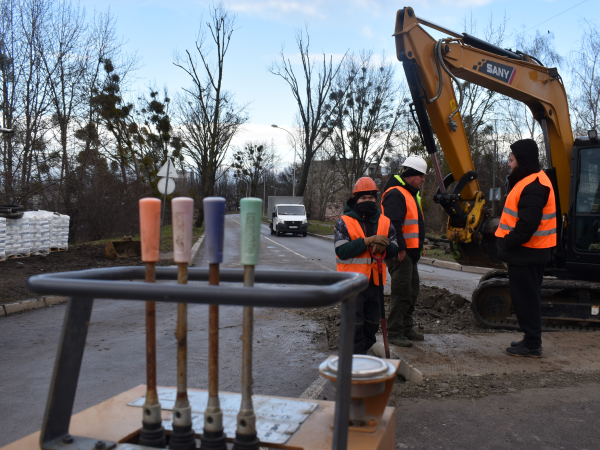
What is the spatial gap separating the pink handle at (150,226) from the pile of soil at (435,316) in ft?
17.0

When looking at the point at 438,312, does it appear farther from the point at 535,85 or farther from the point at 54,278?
the point at 54,278

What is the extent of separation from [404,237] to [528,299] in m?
1.43

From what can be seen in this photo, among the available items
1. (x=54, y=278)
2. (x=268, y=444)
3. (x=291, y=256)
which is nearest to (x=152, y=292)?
(x=54, y=278)

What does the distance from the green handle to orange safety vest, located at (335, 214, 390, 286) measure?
143 inches

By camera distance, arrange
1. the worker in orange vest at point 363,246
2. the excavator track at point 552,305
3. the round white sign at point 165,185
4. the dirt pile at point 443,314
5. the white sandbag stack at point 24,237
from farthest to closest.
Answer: the round white sign at point 165,185, the white sandbag stack at point 24,237, the excavator track at point 552,305, the dirt pile at point 443,314, the worker in orange vest at point 363,246

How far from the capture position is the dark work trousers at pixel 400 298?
5.85 meters

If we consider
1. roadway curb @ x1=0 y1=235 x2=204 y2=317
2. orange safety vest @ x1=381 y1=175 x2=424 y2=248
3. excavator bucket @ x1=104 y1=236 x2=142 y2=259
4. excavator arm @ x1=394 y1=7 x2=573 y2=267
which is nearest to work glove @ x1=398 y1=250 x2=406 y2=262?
orange safety vest @ x1=381 y1=175 x2=424 y2=248

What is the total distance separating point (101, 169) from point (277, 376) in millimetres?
20901

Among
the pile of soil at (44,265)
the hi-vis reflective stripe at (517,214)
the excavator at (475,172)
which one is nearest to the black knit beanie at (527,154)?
the hi-vis reflective stripe at (517,214)

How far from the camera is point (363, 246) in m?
4.79

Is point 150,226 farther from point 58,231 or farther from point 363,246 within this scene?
point 58,231

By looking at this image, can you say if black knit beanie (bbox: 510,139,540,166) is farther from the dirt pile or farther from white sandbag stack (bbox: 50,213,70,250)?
white sandbag stack (bbox: 50,213,70,250)

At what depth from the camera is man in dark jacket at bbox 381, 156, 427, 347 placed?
5805 mm

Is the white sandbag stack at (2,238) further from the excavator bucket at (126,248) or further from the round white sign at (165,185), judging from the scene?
the round white sign at (165,185)
